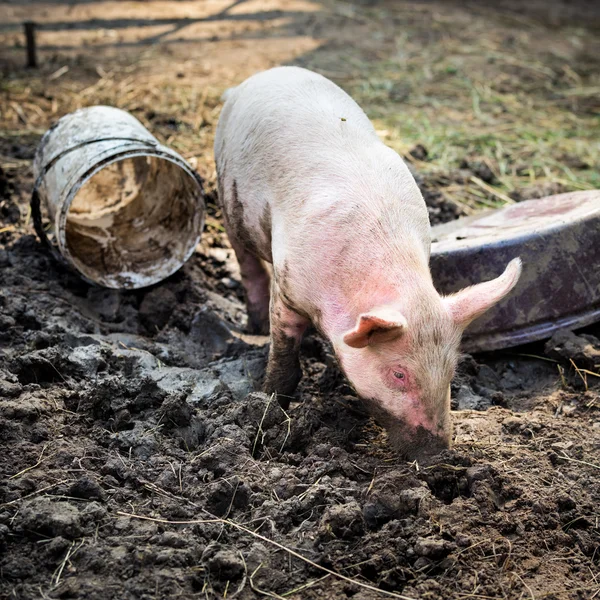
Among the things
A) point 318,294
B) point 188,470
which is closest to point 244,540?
point 188,470

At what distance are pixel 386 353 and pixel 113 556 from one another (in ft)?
4.30

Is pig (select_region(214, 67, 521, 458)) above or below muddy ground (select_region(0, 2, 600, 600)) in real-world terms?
above

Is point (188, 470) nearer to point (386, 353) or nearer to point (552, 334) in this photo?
→ point (386, 353)

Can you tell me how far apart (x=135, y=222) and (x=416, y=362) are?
3.00 metres

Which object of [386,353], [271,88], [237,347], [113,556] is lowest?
[237,347]

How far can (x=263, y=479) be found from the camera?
129 inches

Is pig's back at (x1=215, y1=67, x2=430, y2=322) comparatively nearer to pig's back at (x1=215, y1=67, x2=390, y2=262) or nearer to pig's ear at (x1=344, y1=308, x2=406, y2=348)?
pig's back at (x1=215, y1=67, x2=390, y2=262)

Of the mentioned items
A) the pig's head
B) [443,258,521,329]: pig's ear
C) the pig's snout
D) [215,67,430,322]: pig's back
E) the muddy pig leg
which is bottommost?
the muddy pig leg

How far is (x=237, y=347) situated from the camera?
4.70m

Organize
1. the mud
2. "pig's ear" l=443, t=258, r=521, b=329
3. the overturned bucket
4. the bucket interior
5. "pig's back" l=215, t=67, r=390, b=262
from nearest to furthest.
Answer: the mud → "pig's ear" l=443, t=258, r=521, b=329 → "pig's back" l=215, t=67, r=390, b=262 → the overturned bucket → the bucket interior

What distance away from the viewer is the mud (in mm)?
2820

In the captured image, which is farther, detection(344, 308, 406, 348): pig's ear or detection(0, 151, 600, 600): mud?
detection(344, 308, 406, 348): pig's ear

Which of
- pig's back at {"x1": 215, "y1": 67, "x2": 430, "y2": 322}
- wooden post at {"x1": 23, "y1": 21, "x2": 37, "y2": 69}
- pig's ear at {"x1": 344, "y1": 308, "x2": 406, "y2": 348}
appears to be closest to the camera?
pig's ear at {"x1": 344, "y1": 308, "x2": 406, "y2": 348}

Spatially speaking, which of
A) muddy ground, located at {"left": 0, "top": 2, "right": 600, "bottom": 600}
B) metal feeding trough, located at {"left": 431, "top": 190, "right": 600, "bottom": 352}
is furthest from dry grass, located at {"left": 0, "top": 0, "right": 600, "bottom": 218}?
muddy ground, located at {"left": 0, "top": 2, "right": 600, "bottom": 600}
